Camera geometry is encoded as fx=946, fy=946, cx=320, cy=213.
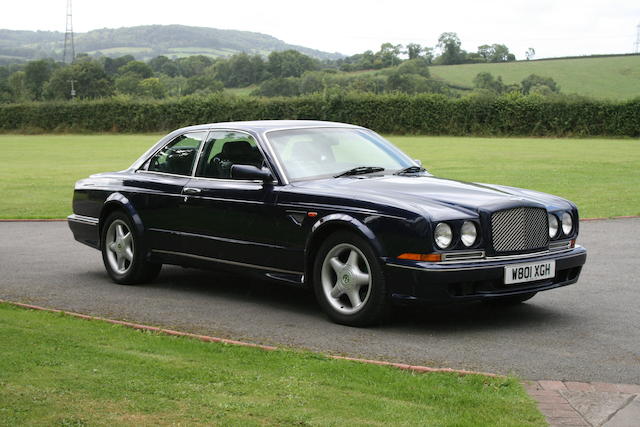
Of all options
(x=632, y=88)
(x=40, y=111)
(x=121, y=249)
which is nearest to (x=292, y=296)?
(x=121, y=249)

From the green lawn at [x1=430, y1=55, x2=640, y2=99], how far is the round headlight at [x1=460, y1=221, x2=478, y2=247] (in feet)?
280

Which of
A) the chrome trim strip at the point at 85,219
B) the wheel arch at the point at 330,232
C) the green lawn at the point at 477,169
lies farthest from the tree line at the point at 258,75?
the wheel arch at the point at 330,232

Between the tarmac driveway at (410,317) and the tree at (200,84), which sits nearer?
the tarmac driveway at (410,317)

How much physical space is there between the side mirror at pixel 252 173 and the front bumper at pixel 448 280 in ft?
4.97

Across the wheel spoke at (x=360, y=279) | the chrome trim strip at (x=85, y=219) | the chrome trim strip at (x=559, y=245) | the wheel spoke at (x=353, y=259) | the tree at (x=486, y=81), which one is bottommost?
the chrome trim strip at (x=85, y=219)

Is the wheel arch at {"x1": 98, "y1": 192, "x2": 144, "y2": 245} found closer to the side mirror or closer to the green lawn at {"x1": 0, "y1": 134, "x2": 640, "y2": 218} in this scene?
the side mirror

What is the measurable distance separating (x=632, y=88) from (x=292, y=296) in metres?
86.6

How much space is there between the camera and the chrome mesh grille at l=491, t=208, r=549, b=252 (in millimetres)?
7066

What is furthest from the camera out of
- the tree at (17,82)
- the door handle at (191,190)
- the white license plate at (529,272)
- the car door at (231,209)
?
the tree at (17,82)

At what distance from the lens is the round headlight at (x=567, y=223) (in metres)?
7.68

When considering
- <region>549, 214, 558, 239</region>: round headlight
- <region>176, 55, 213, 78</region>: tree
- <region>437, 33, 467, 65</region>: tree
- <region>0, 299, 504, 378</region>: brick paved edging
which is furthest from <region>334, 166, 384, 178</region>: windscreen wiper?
<region>176, 55, 213, 78</region>: tree

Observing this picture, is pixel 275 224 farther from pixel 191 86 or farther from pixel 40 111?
pixel 191 86

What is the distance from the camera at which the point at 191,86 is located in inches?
3748

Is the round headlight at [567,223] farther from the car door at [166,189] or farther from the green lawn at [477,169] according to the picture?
the green lawn at [477,169]
